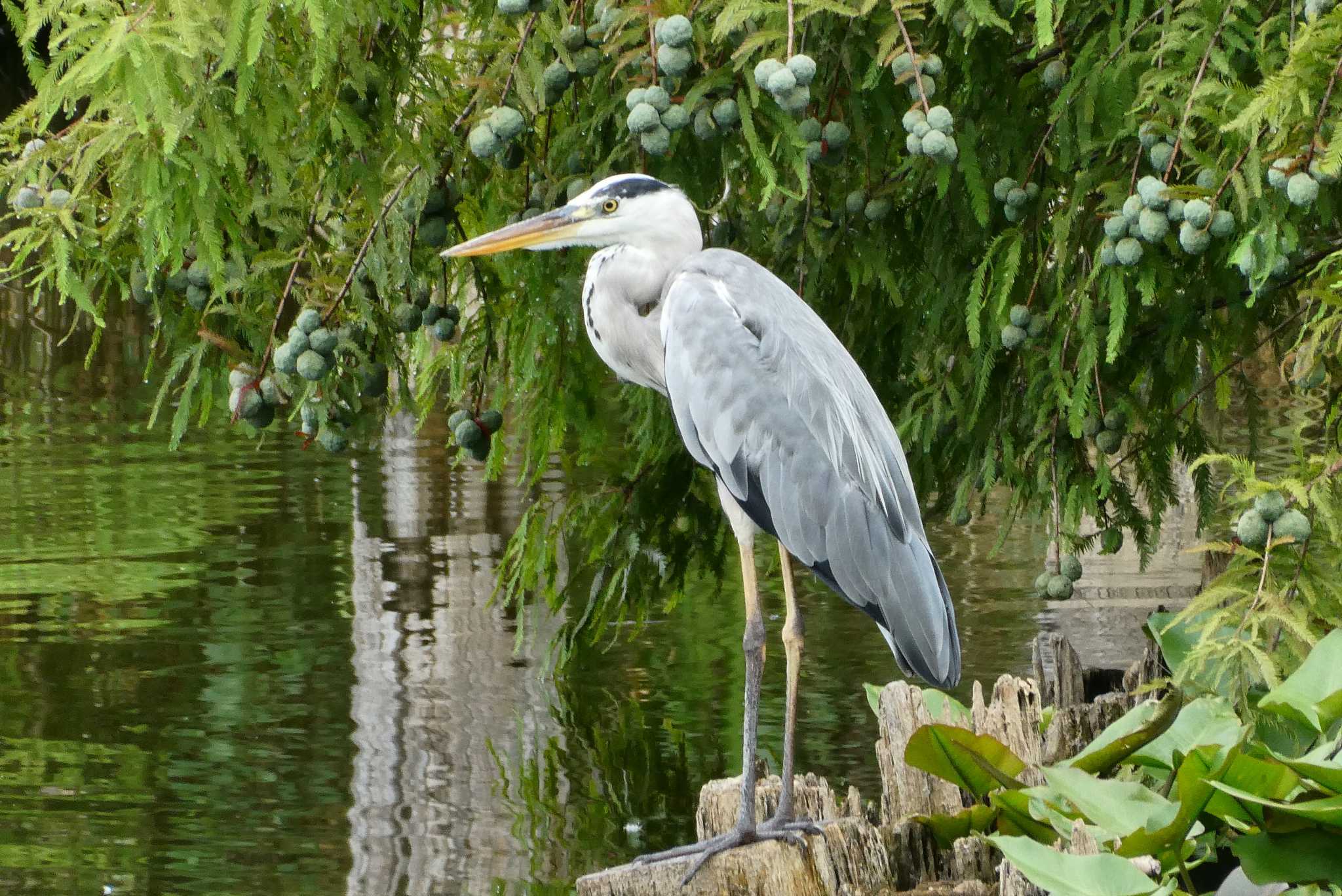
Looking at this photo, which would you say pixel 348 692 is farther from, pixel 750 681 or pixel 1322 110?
pixel 1322 110

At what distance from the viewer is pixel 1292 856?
3.27m

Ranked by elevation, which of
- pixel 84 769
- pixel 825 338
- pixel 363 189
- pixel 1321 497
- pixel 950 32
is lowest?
pixel 84 769

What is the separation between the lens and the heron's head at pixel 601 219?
396 centimetres

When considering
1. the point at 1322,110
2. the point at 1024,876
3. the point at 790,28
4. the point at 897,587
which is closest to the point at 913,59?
the point at 790,28

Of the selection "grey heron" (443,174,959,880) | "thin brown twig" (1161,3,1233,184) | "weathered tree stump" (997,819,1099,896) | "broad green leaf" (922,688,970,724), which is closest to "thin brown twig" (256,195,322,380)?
"grey heron" (443,174,959,880)

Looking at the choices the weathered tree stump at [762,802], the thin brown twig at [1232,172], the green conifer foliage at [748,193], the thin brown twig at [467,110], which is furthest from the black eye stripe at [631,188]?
the weathered tree stump at [762,802]

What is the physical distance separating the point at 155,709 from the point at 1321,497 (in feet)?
12.4

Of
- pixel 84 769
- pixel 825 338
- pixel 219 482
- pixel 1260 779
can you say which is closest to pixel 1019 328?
pixel 825 338

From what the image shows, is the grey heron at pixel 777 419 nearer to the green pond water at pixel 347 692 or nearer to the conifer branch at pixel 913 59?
the conifer branch at pixel 913 59

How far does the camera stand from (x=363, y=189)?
4.31 meters

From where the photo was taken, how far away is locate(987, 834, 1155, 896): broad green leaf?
307 cm

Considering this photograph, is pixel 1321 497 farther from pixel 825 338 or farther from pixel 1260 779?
pixel 825 338

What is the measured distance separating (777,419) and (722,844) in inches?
36.0

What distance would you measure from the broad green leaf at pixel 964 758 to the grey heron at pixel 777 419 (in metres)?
0.21
